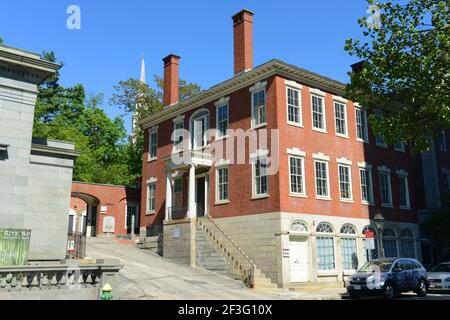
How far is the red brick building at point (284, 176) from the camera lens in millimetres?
24531

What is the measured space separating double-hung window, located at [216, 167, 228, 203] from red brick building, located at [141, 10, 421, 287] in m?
0.06

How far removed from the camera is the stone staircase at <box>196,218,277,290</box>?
22750mm

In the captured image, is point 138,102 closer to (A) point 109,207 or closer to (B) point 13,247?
(A) point 109,207

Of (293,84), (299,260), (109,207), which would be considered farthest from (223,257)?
(109,207)

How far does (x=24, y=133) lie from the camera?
17797 millimetres

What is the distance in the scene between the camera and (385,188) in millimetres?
30922

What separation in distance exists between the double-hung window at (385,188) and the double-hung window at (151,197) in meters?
15.8

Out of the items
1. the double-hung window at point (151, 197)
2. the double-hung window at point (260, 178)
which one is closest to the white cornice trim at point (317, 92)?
the double-hung window at point (260, 178)

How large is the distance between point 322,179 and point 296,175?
2.23m

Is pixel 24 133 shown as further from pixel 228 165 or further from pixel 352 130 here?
pixel 352 130

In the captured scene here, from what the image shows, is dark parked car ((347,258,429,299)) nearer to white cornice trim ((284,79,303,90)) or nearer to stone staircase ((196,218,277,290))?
stone staircase ((196,218,277,290))

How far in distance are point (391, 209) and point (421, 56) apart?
13.2 m
